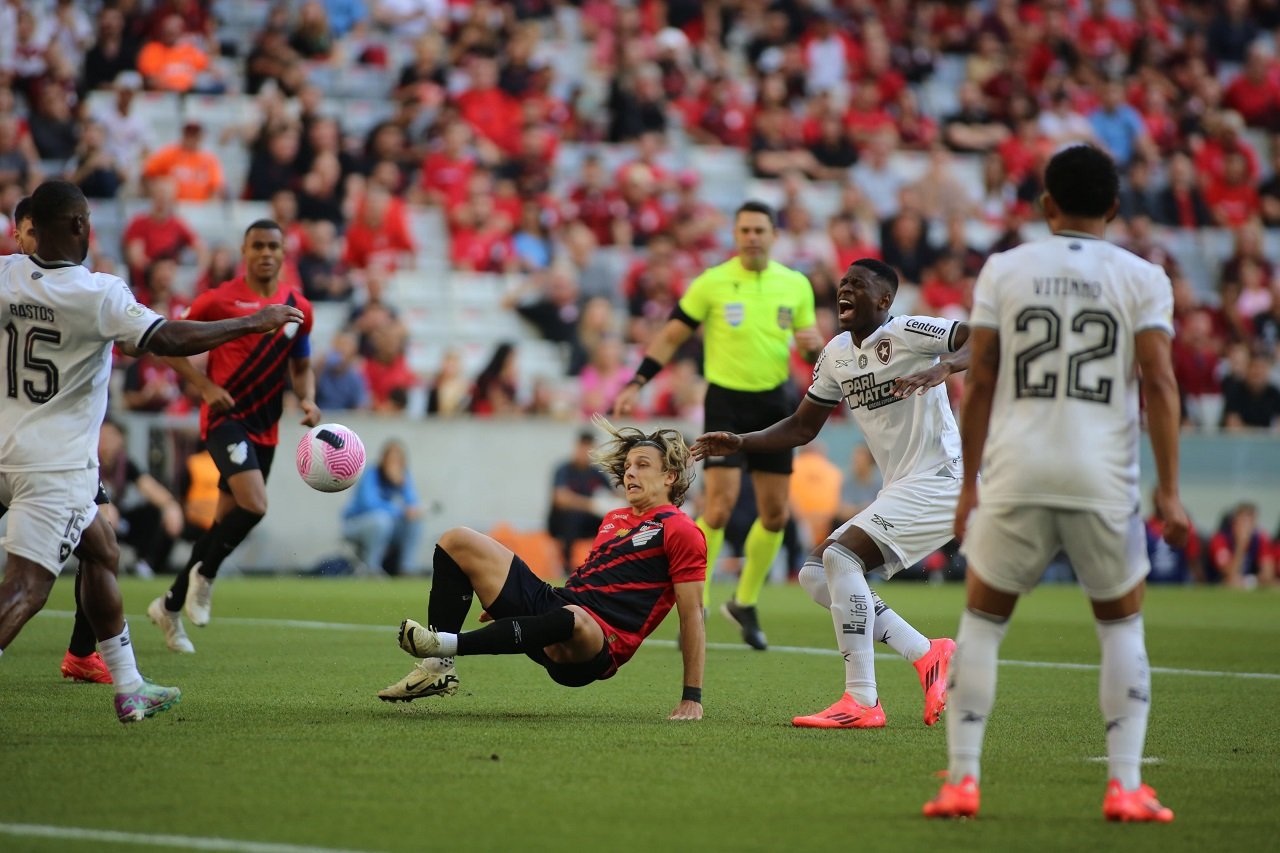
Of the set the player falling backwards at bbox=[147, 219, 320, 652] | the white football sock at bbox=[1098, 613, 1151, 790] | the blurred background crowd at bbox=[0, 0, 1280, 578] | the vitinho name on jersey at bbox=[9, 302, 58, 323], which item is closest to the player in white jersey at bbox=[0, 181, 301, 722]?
the vitinho name on jersey at bbox=[9, 302, 58, 323]

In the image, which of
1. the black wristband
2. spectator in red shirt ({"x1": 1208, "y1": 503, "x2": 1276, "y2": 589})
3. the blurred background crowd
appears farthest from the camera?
spectator in red shirt ({"x1": 1208, "y1": 503, "x2": 1276, "y2": 589})

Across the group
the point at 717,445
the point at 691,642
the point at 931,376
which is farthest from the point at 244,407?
the point at 931,376

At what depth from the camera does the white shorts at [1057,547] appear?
547 centimetres

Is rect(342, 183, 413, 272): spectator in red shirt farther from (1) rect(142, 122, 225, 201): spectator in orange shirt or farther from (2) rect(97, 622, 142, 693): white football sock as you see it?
(2) rect(97, 622, 142, 693): white football sock

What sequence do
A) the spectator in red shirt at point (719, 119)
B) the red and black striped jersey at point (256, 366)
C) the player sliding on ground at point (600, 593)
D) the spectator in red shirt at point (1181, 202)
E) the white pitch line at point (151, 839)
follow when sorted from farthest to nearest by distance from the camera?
the spectator in red shirt at point (1181, 202) < the spectator in red shirt at point (719, 119) < the red and black striped jersey at point (256, 366) < the player sliding on ground at point (600, 593) < the white pitch line at point (151, 839)

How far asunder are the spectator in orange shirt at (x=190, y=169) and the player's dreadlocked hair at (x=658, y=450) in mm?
13210

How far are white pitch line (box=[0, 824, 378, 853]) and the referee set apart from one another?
6890mm

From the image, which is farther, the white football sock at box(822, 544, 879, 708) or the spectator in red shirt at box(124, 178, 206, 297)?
the spectator in red shirt at box(124, 178, 206, 297)

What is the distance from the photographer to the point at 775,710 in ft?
27.3

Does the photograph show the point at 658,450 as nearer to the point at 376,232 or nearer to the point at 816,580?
the point at 816,580

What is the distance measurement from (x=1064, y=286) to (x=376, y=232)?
15.9 metres

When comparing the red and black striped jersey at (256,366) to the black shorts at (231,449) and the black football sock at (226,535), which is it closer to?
the black shorts at (231,449)

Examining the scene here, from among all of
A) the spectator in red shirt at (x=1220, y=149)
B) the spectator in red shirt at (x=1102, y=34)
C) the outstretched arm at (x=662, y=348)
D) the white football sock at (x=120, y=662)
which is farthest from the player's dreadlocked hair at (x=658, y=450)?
the spectator in red shirt at (x=1102, y=34)

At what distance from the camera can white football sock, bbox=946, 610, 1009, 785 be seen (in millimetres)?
5516
